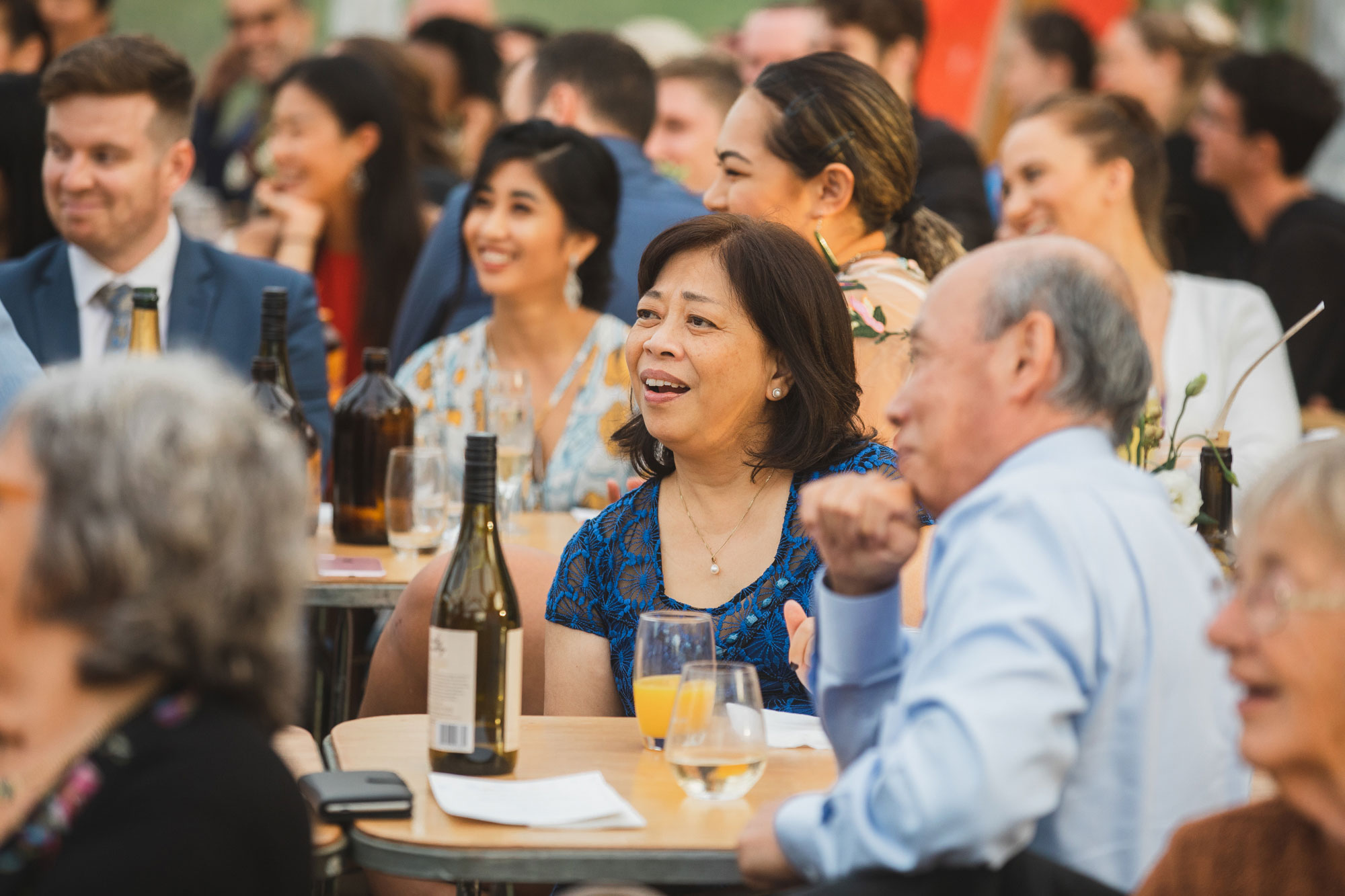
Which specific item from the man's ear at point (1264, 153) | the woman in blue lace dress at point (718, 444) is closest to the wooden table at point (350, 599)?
the woman in blue lace dress at point (718, 444)

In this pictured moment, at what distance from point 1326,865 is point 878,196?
2.24 metres

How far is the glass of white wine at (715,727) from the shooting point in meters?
1.75

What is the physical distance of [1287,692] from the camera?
1.30 m

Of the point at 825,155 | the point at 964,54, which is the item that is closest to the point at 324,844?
the point at 825,155

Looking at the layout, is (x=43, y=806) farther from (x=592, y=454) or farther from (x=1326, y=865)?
(x=592, y=454)

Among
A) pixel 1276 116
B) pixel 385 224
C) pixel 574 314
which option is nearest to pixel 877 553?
pixel 574 314

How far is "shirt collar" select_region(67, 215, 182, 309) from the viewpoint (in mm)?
3861

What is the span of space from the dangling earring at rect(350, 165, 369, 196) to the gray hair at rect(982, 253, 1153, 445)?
4.05m

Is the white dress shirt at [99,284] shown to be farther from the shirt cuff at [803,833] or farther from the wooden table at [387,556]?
the shirt cuff at [803,833]

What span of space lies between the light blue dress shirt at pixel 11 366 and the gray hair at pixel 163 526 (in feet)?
4.16

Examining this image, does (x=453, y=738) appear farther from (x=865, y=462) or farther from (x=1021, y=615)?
(x=865, y=462)

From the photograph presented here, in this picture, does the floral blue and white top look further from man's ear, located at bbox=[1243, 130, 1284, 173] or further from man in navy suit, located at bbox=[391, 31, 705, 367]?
man's ear, located at bbox=[1243, 130, 1284, 173]

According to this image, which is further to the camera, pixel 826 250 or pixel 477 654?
pixel 826 250

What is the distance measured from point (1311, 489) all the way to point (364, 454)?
231 centimetres
